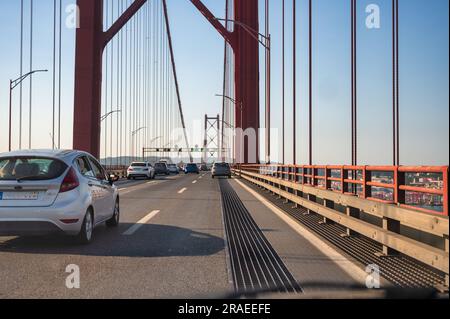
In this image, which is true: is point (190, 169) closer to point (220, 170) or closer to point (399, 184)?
point (220, 170)

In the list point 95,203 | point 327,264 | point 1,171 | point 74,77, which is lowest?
point 327,264

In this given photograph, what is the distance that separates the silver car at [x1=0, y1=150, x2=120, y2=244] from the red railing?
428cm

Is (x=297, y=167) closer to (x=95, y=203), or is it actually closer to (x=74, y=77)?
(x=95, y=203)

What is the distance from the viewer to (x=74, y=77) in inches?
1272

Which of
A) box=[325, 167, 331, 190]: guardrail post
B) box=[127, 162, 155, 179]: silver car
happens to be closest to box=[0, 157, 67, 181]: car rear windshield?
box=[325, 167, 331, 190]: guardrail post

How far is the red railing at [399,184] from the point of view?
5.51 meters

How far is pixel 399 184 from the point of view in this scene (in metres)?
6.69

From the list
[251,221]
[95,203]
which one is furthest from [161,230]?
[251,221]

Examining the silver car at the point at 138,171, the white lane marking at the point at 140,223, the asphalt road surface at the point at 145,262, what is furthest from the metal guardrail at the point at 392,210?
the silver car at the point at 138,171

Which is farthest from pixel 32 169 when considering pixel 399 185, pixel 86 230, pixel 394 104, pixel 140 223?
pixel 394 104

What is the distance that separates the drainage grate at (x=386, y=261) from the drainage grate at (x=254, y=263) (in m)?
1.05

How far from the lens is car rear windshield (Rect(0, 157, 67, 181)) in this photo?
7500 millimetres

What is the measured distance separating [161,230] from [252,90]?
36743 millimetres
